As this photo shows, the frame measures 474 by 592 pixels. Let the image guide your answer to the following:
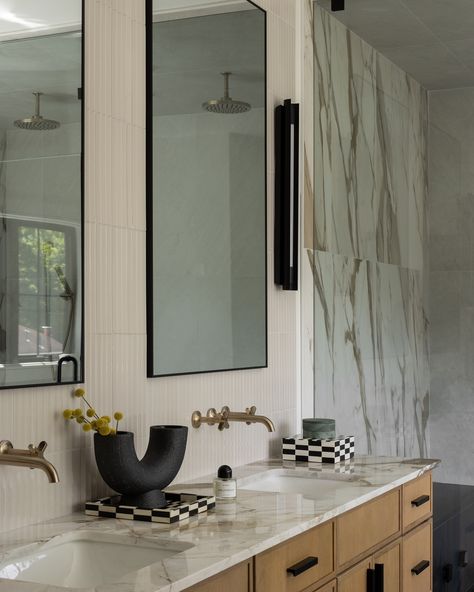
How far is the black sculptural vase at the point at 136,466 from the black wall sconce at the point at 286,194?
103 cm

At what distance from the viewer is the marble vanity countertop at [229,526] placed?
65.7 inches

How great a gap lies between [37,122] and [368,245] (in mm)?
1605

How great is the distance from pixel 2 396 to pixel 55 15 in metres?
0.89

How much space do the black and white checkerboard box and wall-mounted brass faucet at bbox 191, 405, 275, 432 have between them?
0.93 feet

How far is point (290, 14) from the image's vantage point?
3.31 meters

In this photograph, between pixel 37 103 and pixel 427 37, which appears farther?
pixel 427 37

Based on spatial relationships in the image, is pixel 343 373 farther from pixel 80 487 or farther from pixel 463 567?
pixel 80 487

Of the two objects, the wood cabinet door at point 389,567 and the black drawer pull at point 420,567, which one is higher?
the wood cabinet door at point 389,567

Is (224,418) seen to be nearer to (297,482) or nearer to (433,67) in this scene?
(297,482)

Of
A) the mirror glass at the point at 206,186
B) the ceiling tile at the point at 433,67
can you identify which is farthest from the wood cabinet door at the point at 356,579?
the ceiling tile at the point at 433,67

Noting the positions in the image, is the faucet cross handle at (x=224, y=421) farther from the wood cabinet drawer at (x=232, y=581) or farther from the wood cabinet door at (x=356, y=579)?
the wood cabinet drawer at (x=232, y=581)

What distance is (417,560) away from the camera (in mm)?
2898

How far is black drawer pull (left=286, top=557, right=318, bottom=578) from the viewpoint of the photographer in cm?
211

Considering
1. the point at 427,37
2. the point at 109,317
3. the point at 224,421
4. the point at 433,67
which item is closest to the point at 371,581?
the point at 224,421
